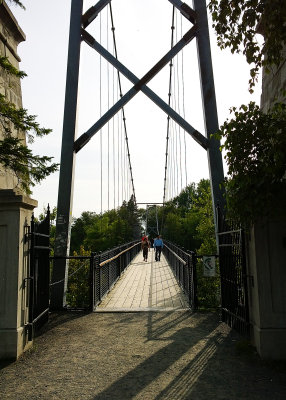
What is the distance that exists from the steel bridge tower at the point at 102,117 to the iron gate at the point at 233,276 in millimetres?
1326

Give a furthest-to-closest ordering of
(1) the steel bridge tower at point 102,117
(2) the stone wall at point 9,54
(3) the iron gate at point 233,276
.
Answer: (1) the steel bridge tower at point 102,117, (2) the stone wall at point 9,54, (3) the iron gate at point 233,276

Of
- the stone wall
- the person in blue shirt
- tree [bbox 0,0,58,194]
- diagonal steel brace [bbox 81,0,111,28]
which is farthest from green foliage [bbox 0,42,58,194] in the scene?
the person in blue shirt

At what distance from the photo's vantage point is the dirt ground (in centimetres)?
291

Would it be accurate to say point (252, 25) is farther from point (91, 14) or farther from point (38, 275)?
point (91, 14)

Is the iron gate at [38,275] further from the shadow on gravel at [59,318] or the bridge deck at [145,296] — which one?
the bridge deck at [145,296]

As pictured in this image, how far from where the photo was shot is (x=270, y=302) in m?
3.70

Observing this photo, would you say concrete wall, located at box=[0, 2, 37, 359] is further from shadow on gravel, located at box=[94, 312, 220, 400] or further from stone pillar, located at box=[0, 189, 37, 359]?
shadow on gravel, located at box=[94, 312, 220, 400]

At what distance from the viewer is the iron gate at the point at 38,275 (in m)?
4.22

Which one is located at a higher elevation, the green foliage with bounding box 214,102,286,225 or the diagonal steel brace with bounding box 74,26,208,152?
the diagonal steel brace with bounding box 74,26,208,152

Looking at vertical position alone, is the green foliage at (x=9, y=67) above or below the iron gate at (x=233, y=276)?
above

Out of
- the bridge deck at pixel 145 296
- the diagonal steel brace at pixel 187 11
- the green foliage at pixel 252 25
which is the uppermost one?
the diagonal steel brace at pixel 187 11

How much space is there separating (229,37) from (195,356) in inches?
123

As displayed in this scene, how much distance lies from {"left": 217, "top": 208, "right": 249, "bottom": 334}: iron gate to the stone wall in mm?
3594

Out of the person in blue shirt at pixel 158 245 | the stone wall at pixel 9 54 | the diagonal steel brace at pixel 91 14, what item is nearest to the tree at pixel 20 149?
the stone wall at pixel 9 54
